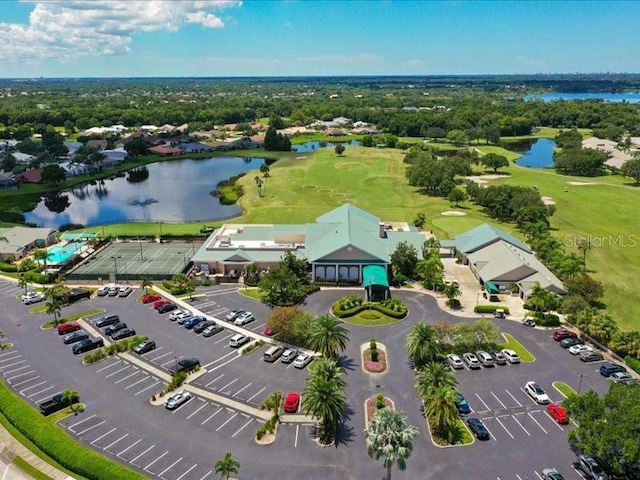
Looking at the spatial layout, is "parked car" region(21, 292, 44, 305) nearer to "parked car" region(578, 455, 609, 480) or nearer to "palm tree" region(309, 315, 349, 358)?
"palm tree" region(309, 315, 349, 358)

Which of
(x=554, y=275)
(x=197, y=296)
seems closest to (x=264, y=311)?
(x=197, y=296)

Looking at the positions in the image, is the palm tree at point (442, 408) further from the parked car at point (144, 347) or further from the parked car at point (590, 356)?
the parked car at point (144, 347)

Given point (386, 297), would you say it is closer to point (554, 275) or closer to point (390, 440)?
point (554, 275)

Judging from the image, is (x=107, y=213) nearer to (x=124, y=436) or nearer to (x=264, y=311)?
(x=264, y=311)

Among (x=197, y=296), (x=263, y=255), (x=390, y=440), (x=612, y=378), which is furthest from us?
(x=263, y=255)

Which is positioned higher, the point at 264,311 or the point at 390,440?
the point at 390,440

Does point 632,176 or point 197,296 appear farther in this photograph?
point 632,176

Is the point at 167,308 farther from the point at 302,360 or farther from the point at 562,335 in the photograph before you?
the point at 562,335

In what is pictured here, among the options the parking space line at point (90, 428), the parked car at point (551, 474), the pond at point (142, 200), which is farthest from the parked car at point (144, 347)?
the pond at point (142, 200)

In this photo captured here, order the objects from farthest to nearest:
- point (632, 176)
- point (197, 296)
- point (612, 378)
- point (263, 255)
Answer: point (632, 176), point (263, 255), point (197, 296), point (612, 378)
